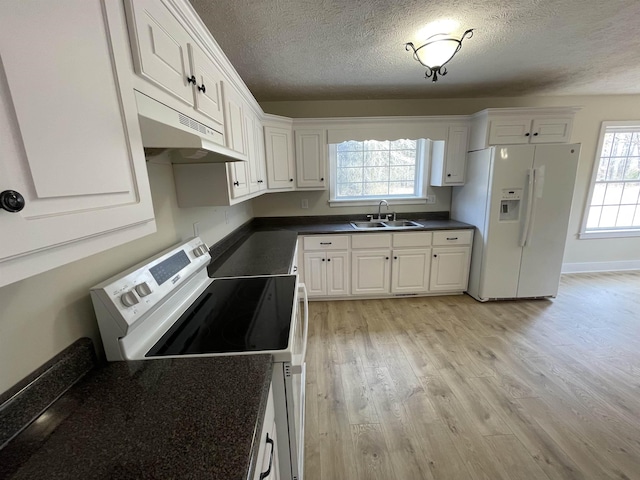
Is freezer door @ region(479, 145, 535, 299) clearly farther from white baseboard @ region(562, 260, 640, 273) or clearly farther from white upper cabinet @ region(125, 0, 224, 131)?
white upper cabinet @ region(125, 0, 224, 131)

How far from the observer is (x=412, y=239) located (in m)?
3.01

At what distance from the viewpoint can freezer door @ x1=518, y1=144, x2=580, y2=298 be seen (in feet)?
8.86

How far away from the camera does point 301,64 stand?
2180mm

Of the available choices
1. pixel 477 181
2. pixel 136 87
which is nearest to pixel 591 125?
pixel 477 181

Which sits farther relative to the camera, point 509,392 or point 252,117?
point 252,117

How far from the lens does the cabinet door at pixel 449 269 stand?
3082mm

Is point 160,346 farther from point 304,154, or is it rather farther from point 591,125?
point 591,125

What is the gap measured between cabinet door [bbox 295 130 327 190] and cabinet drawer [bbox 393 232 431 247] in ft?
3.55

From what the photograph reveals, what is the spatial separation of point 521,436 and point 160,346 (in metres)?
1.93

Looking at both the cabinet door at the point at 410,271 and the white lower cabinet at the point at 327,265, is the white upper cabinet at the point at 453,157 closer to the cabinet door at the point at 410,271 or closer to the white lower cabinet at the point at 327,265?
the cabinet door at the point at 410,271

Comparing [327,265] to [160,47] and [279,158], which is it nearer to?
[279,158]

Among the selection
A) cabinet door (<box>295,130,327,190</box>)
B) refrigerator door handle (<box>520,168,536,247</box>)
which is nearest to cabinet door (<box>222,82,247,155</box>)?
cabinet door (<box>295,130,327,190</box>)

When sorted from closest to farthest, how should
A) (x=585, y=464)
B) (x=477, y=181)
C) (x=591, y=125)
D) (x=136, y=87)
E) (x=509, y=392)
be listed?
1. (x=136, y=87)
2. (x=585, y=464)
3. (x=509, y=392)
4. (x=477, y=181)
5. (x=591, y=125)

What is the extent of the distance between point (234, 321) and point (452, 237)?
2.76m
